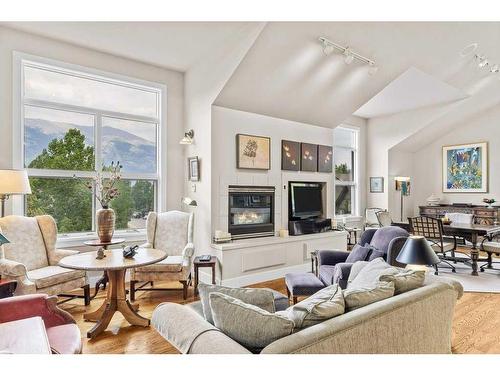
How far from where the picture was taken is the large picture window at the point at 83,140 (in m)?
3.82

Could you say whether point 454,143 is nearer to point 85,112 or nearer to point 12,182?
point 85,112

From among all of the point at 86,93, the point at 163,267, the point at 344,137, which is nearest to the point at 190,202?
the point at 163,267

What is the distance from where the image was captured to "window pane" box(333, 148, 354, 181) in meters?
7.17

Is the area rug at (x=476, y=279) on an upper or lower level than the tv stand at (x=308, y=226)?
lower

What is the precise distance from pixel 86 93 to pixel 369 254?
411 centimetres

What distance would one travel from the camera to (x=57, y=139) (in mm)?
3977

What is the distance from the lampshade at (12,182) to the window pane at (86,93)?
1.21 meters

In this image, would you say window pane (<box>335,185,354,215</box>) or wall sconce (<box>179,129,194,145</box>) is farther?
window pane (<box>335,185,354,215</box>)

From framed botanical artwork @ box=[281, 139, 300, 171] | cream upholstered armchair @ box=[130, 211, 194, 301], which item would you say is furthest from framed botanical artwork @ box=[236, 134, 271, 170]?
cream upholstered armchair @ box=[130, 211, 194, 301]

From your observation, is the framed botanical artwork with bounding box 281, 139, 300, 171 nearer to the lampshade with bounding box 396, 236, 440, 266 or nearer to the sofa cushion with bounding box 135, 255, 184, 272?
the sofa cushion with bounding box 135, 255, 184, 272

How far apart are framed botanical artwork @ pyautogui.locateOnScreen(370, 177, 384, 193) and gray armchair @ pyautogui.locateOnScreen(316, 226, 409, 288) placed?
3.93m

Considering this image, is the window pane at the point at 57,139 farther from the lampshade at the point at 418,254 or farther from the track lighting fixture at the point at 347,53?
the lampshade at the point at 418,254

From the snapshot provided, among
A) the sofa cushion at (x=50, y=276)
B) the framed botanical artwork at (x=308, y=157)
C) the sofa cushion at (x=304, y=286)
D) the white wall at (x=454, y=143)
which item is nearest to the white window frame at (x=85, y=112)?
the sofa cushion at (x=50, y=276)
